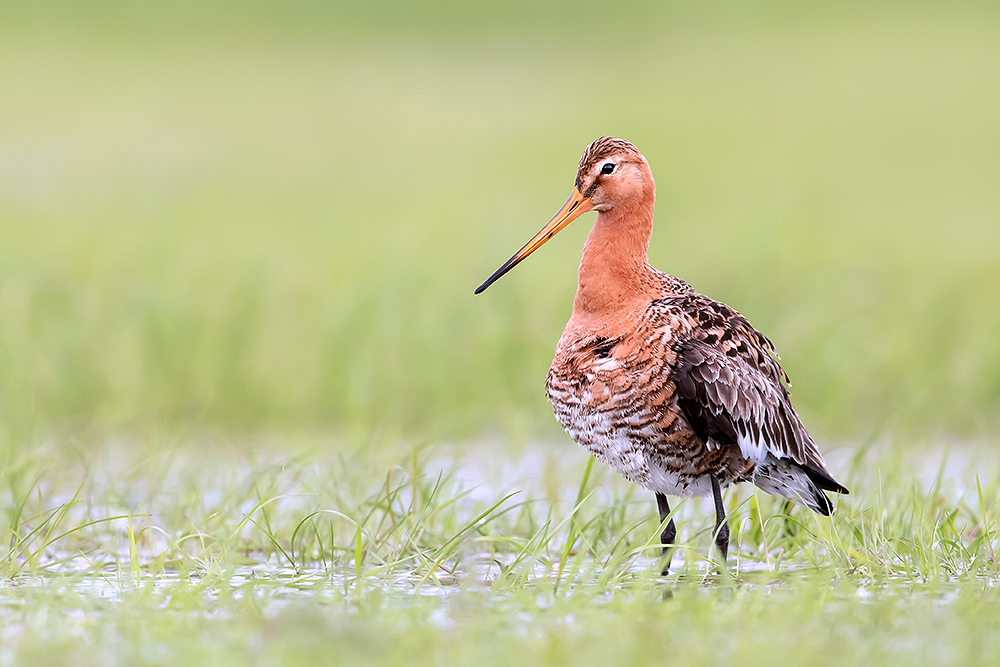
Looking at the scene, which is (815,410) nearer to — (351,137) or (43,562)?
(43,562)

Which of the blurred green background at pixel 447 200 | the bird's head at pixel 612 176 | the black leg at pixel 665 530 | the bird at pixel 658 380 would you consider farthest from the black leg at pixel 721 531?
the blurred green background at pixel 447 200

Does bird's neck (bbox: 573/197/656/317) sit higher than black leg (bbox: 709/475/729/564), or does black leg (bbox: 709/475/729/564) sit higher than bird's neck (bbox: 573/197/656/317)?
bird's neck (bbox: 573/197/656/317)

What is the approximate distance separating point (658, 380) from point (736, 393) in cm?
26

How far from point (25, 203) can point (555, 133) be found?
22.5 feet

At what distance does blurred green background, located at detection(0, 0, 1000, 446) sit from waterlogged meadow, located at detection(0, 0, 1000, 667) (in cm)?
5

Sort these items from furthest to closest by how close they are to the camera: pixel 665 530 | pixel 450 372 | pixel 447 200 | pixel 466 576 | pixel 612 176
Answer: pixel 447 200 < pixel 450 372 < pixel 612 176 < pixel 665 530 < pixel 466 576

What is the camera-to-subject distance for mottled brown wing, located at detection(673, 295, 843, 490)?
14.0ft

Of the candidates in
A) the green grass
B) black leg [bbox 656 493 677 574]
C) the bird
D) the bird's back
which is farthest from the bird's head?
the green grass

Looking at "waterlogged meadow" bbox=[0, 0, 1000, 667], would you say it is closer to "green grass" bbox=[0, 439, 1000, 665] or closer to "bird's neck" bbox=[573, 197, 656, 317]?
"green grass" bbox=[0, 439, 1000, 665]

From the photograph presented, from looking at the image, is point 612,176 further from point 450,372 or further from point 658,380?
point 450,372

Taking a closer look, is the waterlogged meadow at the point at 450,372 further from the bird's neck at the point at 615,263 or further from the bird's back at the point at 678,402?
the bird's neck at the point at 615,263

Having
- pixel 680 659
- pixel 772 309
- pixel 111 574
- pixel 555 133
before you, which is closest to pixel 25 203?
pixel 555 133

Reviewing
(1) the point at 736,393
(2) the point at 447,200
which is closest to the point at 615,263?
(1) the point at 736,393

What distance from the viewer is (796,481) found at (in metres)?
4.60
